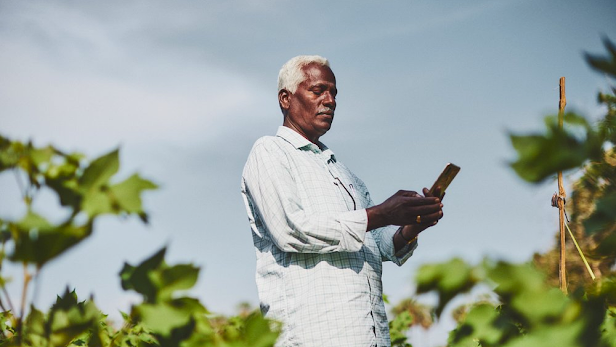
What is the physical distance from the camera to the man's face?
3213mm

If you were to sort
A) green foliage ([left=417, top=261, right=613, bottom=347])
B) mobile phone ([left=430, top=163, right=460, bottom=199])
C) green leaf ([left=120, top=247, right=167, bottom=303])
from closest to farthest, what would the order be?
1. green foliage ([left=417, top=261, right=613, bottom=347])
2. green leaf ([left=120, top=247, right=167, bottom=303])
3. mobile phone ([left=430, top=163, right=460, bottom=199])

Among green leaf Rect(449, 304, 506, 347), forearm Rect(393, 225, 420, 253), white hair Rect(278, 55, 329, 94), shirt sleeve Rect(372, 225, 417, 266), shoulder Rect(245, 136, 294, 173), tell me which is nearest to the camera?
green leaf Rect(449, 304, 506, 347)

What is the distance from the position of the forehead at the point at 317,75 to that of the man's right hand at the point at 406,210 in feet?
3.63

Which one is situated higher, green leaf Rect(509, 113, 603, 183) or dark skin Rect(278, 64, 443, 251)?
dark skin Rect(278, 64, 443, 251)

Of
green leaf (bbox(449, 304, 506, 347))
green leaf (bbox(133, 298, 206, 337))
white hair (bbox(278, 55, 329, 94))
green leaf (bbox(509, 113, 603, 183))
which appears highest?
white hair (bbox(278, 55, 329, 94))

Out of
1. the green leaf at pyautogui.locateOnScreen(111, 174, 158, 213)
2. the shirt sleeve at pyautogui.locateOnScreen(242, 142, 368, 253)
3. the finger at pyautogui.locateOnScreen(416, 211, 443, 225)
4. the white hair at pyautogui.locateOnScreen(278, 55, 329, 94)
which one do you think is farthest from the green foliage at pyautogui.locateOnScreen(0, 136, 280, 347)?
the white hair at pyautogui.locateOnScreen(278, 55, 329, 94)

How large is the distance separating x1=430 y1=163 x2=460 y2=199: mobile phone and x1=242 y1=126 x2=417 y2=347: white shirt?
0.35m

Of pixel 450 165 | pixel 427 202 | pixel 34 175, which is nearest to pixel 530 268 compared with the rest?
pixel 34 175

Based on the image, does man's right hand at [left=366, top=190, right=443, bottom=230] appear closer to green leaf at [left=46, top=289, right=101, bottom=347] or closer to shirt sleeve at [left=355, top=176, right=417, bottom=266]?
shirt sleeve at [left=355, top=176, right=417, bottom=266]

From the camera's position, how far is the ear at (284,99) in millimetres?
3381

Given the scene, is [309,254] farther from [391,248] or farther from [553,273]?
[553,273]

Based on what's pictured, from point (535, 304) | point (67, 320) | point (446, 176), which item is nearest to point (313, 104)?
point (446, 176)

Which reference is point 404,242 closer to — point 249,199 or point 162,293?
point 249,199

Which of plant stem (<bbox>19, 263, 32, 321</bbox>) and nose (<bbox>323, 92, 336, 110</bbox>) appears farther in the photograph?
nose (<bbox>323, 92, 336, 110</bbox>)
